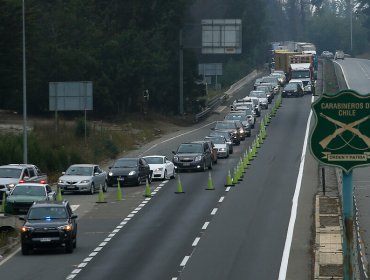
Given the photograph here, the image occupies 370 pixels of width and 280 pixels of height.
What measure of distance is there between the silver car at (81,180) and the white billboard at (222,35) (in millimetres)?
50514

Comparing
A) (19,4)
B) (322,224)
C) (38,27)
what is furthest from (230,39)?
(322,224)

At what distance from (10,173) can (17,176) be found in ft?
1.61

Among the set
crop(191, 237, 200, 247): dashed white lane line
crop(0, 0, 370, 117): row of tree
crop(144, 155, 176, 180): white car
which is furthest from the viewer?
crop(0, 0, 370, 117): row of tree

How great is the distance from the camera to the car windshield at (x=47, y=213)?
3378 cm

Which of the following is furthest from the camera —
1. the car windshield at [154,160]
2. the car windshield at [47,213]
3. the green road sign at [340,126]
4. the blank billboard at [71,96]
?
the blank billboard at [71,96]

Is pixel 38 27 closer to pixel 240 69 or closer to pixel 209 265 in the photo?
pixel 209 265

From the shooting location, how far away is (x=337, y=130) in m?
13.7

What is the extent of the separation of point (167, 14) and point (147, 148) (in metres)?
27.5

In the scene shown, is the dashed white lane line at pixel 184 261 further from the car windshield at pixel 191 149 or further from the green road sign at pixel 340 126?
the car windshield at pixel 191 149

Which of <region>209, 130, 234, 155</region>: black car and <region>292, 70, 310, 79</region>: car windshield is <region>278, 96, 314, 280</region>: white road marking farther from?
<region>292, 70, 310, 79</region>: car windshield

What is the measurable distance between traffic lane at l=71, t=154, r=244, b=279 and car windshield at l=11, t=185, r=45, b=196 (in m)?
3.45

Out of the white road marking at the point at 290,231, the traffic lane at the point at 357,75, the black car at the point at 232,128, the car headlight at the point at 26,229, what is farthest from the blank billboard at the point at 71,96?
the traffic lane at the point at 357,75

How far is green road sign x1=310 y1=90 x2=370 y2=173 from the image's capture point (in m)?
13.7

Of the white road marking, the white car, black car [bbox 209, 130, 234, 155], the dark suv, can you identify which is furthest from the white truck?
the white car
